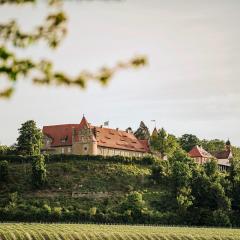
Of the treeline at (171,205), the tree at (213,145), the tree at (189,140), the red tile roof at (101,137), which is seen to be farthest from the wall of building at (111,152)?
the tree at (213,145)

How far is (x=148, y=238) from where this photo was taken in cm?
5122

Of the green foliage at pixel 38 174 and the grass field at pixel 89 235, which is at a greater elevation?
the green foliage at pixel 38 174

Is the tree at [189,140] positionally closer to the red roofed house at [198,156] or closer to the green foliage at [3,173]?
the red roofed house at [198,156]

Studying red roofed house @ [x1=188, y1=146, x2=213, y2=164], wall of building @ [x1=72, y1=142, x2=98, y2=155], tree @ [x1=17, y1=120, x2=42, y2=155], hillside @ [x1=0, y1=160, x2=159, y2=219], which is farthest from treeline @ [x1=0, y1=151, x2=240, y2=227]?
red roofed house @ [x1=188, y1=146, x2=213, y2=164]

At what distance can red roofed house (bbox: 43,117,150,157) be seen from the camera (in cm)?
11100

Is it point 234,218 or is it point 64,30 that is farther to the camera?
point 234,218

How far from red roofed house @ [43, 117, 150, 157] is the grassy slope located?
891cm

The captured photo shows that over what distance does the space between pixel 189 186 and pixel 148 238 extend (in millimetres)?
35310

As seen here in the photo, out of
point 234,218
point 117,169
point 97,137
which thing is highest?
point 97,137

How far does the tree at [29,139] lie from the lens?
10425 cm

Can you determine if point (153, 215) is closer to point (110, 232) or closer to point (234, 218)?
point (234, 218)

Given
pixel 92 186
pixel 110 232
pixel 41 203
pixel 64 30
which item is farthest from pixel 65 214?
pixel 64 30

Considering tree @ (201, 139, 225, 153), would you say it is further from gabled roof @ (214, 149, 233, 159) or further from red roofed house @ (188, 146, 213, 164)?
red roofed house @ (188, 146, 213, 164)

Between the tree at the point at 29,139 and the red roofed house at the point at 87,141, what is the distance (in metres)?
6.77
